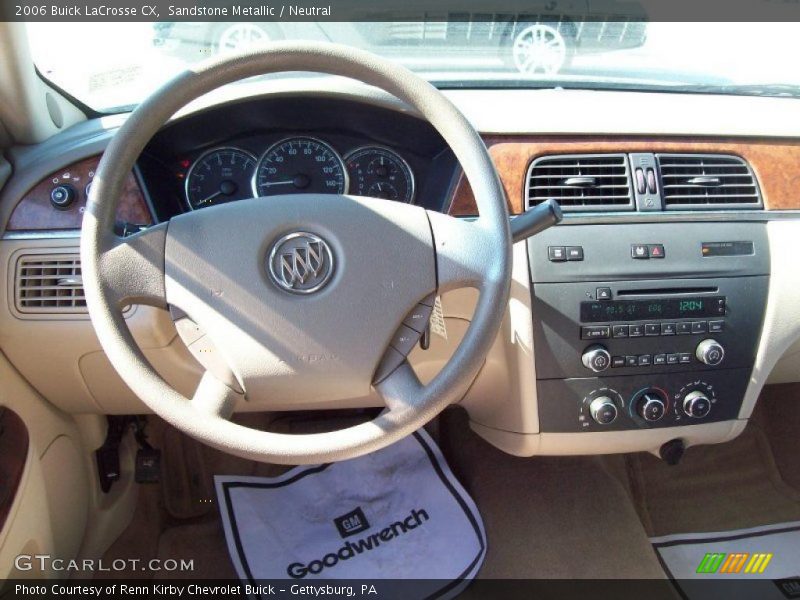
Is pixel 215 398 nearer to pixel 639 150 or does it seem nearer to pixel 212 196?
pixel 212 196

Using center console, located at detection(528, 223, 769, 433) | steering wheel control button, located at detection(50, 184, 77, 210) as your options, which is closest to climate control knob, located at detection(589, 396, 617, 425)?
center console, located at detection(528, 223, 769, 433)

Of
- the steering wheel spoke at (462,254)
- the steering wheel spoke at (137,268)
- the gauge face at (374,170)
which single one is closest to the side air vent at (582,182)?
the gauge face at (374,170)

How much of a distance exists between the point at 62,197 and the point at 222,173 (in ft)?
1.03

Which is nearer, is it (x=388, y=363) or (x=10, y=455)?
(x=388, y=363)

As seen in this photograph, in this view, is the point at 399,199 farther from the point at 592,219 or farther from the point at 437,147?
the point at 592,219

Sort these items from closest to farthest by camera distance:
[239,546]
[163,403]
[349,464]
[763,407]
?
[163,403]
[239,546]
[349,464]
[763,407]

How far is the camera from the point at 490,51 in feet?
5.75

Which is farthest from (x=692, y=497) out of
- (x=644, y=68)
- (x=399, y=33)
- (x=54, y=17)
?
(x=54, y=17)

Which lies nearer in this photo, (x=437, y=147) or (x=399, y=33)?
(x=437, y=147)

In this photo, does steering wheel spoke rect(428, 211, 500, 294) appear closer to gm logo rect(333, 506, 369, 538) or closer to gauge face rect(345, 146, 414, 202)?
gauge face rect(345, 146, 414, 202)

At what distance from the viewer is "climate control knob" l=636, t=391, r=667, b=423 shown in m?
1.41

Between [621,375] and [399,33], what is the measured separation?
1.02 metres

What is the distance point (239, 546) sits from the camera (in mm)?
1708

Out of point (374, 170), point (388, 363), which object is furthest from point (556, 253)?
point (388, 363)
